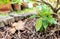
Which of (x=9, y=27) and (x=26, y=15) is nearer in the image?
(x=9, y=27)

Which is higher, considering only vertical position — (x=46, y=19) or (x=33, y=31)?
(x=46, y=19)

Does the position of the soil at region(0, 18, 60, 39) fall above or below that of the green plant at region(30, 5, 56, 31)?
below

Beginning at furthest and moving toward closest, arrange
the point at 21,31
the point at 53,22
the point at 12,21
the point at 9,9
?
1. the point at 9,9
2. the point at 12,21
3. the point at 21,31
4. the point at 53,22

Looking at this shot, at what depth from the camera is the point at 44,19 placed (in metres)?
1.38

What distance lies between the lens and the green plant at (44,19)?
1359mm

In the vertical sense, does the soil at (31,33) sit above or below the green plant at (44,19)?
below

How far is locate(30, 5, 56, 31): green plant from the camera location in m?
1.36

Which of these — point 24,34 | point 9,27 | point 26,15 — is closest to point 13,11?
point 26,15

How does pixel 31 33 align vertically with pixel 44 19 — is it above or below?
below

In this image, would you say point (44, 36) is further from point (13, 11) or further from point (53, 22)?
point (13, 11)

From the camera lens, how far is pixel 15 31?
4.75ft

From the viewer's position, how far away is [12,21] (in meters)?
1.59

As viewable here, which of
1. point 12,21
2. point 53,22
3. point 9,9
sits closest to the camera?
point 53,22

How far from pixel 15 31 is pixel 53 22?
352 millimetres
